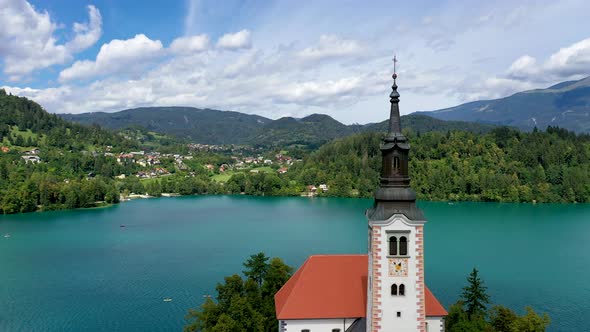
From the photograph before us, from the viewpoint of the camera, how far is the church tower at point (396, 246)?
56.6ft

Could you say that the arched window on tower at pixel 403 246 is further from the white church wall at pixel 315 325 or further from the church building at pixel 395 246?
the white church wall at pixel 315 325

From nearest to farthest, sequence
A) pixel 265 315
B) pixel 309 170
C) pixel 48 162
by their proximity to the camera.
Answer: pixel 265 315, pixel 48 162, pixel 309 170

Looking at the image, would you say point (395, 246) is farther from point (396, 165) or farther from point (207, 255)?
point (207, 255)

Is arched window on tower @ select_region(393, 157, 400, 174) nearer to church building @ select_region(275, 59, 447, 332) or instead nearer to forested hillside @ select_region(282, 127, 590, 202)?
church building @ select_region(275, 59, 447, 332)

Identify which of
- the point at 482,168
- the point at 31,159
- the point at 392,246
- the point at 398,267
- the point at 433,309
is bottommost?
the point at 433,309

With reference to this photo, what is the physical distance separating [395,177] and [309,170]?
116519 millimetres

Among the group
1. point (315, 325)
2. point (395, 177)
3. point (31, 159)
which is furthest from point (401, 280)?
point (31, 159)

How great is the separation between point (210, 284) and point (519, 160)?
326 ft

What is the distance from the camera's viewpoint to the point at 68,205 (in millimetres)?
94625

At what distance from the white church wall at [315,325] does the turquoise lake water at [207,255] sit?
44.4ft

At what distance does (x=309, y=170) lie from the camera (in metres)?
134

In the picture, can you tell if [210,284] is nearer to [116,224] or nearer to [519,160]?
[116,224]

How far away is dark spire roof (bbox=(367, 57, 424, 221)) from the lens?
17.2 meters

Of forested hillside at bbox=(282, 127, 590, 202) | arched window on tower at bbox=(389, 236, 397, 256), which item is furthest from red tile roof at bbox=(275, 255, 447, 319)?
forested hillside at bbox=(282, 127, 590, 202)
